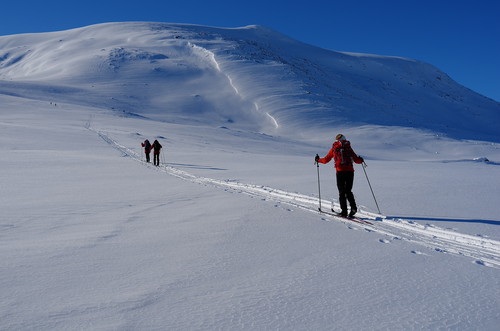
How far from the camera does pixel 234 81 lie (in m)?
86.0

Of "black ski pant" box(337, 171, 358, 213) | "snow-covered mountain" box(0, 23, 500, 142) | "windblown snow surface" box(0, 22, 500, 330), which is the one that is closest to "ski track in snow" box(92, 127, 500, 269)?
"windblown snow surface" box(0, 22, 500, 330)

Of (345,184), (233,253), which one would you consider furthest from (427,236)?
(233,253)

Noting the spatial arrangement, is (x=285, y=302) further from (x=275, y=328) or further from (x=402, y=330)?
(x=402, y=330)

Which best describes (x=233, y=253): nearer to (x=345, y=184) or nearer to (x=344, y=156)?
(x=345, y=184)

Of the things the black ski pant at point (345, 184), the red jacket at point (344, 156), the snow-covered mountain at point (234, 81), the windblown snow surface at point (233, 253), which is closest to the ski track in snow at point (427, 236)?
the windblown snow surface at point (233, 253)

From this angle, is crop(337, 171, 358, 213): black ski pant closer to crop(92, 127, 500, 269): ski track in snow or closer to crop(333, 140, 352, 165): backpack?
crop(333, 140, 352, 165): backpack

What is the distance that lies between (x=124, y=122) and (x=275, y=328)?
1856 inches

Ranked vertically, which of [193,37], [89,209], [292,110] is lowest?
[89,209]

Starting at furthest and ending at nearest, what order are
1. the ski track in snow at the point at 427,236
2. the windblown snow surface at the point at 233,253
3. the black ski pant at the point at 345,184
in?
1. the black ski pant at the point at 345,184
2. the ski track in snow at the point at 427,236
3. the windblown snow surface at the point at 233,253

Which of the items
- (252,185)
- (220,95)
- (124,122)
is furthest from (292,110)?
(252,185)

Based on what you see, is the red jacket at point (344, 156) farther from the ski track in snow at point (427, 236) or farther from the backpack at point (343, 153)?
the ski track in snow at point (427, 236)

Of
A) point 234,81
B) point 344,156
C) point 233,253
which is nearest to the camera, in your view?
point 233,253

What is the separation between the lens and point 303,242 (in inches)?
189

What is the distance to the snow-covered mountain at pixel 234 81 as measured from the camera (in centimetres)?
6838
